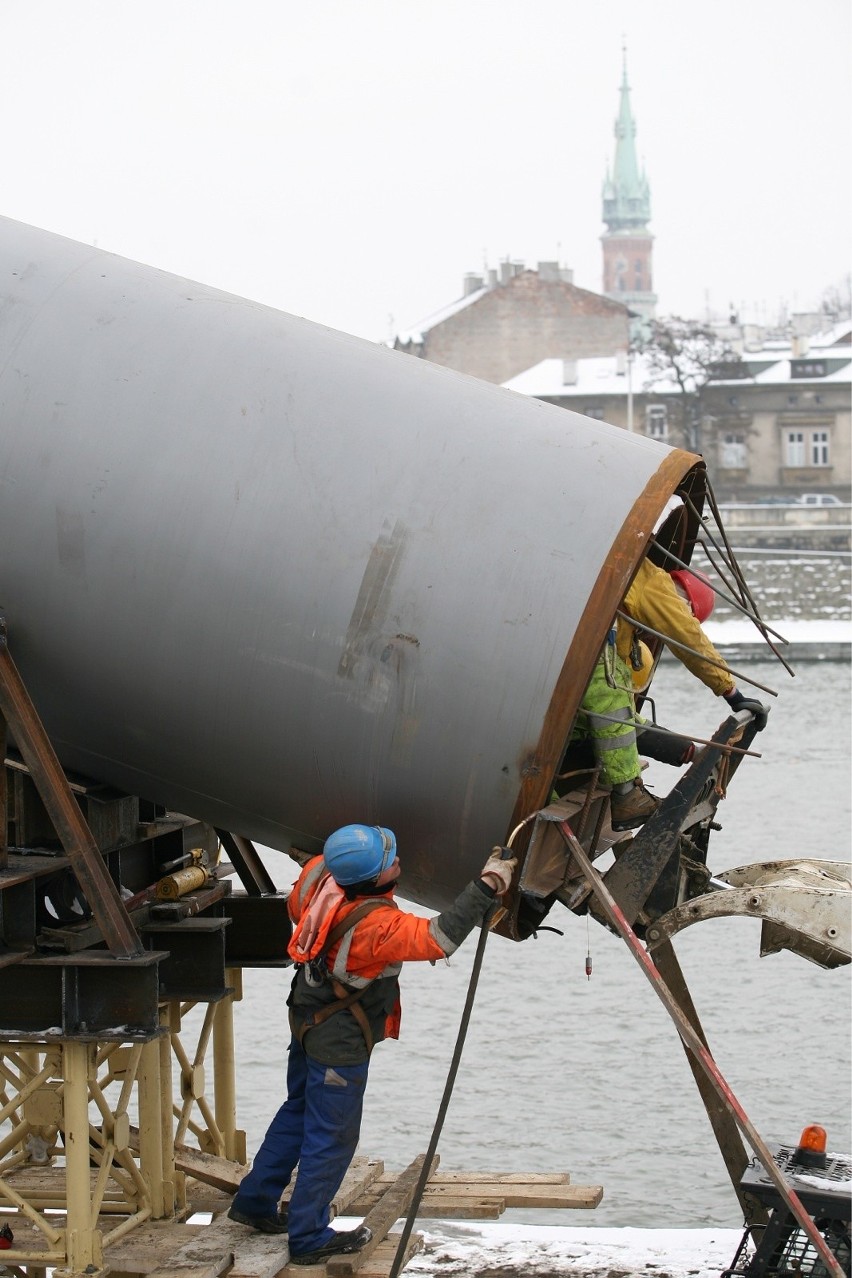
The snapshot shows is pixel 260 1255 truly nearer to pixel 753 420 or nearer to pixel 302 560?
pixel 302 560

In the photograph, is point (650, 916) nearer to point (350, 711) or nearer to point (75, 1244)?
point (350, 711)

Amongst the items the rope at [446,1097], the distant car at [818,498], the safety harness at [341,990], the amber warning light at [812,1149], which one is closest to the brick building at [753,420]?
the distant car at [818,498]

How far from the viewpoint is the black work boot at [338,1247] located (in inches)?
230

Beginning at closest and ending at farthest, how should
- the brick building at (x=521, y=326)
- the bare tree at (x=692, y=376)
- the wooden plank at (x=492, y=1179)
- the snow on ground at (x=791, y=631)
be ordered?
the wooden plank at (x=492, y=1179) < the snow on ground at (x=791, y=631) < the bare tree at (x=692, y=376) < the brick building at (x=521, y=326)

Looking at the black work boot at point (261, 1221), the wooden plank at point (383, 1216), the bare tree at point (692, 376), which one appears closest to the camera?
the wooden plank at point (383, 1216)

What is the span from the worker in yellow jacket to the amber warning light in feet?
4.29

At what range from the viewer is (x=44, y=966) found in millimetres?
5848

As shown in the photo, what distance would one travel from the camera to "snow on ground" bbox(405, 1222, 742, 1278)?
7016 millimetres

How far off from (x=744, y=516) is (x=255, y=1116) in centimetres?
5023

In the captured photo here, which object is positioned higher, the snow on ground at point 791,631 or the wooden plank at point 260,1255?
the snow on ground at point 791,631

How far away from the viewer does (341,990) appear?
5684 mm

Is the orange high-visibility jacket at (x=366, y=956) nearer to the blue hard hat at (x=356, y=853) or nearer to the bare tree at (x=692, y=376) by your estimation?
the blue hard hat at (x=356, y=853)

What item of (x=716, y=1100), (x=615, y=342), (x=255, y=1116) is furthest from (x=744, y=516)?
(x=716, y=1100)

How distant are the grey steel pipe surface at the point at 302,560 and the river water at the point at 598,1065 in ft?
15.6
